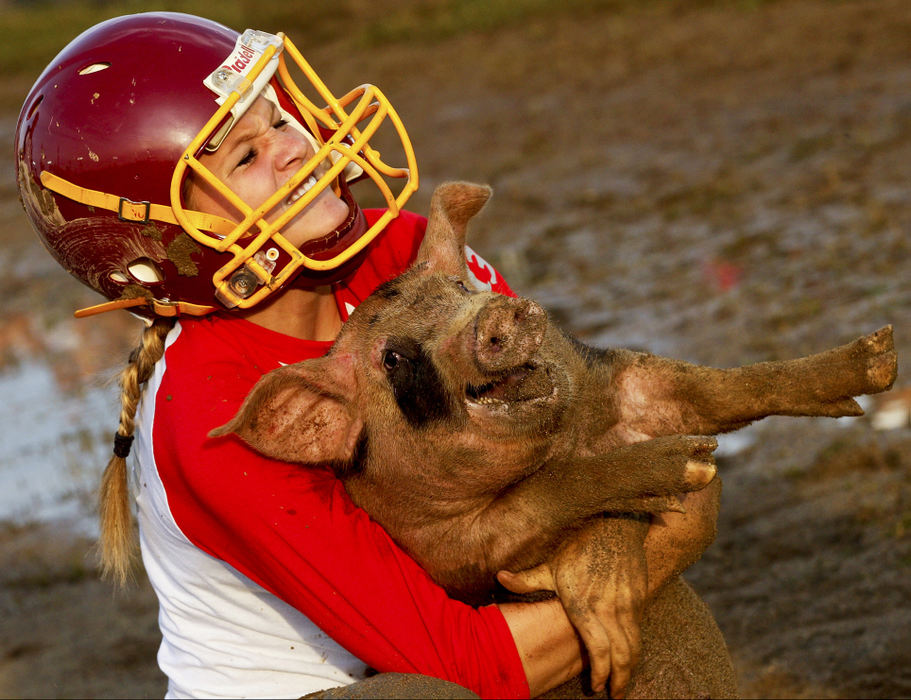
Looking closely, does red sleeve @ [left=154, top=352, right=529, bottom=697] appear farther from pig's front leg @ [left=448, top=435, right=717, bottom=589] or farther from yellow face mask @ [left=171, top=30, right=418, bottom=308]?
yellow face mask @ [left=171, top=30, right=418, bottom=308]

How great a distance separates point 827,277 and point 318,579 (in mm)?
5010

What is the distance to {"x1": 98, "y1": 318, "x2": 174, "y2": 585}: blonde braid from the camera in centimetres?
303

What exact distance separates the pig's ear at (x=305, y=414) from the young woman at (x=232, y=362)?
0.21 feet

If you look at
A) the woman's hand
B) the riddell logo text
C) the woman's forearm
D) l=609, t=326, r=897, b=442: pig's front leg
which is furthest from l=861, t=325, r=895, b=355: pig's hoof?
the riddell logo text

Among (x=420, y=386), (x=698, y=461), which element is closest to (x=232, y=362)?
(x=420, y=386)

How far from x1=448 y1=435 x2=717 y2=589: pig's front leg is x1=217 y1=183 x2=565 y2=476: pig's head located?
95mm

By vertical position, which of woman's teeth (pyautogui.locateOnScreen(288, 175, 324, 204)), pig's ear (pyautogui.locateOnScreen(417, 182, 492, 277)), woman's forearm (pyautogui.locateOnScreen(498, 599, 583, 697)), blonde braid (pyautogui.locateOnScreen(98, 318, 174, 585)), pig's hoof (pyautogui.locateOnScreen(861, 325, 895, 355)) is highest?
woman's teeth (pyautogui.locateOnScreen(288, 175, 324, 204))

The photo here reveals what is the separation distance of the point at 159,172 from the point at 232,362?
19.2 inches

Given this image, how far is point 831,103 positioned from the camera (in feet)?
33.4

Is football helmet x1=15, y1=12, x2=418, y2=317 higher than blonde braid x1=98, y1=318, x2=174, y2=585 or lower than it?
higher

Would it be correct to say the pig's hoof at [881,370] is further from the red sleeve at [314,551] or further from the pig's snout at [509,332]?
the red sleeve at [314,551]

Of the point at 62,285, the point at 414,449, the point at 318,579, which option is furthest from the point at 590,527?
the point at 62,285

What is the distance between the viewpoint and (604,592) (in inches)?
113

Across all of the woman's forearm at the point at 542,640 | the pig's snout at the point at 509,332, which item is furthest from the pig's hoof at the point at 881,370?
the woman's forearm at the point at 542,640
